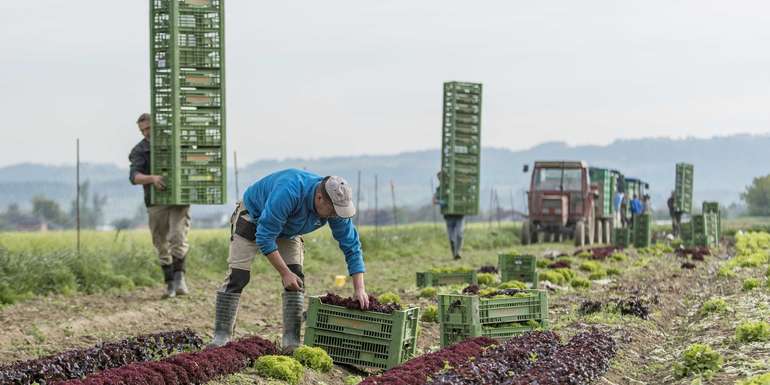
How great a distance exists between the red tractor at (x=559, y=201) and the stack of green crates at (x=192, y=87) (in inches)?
668

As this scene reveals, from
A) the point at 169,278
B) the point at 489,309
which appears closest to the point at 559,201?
the point at 169,278

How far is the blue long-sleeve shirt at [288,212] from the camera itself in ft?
24.2

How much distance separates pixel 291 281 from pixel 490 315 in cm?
204

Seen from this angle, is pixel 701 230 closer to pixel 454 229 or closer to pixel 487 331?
pixel 454 229

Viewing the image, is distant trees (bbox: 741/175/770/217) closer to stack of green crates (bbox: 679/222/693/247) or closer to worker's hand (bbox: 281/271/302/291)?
stack of green crates (bbox: 679/222/693/247)

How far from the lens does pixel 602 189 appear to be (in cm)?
3338

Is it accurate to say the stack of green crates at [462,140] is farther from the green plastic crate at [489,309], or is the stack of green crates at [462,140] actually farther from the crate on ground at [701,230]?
the green plastic crate at [489,309]

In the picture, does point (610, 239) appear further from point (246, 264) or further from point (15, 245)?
point (246, 264)

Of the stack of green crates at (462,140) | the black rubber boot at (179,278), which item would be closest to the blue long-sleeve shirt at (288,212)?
the black rubber boot at (179,278)

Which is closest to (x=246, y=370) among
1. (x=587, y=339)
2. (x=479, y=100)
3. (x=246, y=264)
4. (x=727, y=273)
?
(x=246, y=264)

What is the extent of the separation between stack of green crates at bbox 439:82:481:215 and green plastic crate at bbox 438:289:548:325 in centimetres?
1283

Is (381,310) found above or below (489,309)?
above

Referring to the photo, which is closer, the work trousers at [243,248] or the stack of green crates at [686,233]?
the work trousers at [243,248]

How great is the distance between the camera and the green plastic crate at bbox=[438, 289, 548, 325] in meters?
8.59
